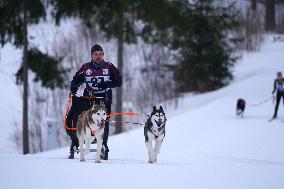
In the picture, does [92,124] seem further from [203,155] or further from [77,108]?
[203,155]

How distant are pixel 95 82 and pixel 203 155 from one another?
572cm

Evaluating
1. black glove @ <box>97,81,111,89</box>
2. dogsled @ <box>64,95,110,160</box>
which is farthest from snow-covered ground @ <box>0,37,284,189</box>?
black glove @ <box>97,81,111,89</box>

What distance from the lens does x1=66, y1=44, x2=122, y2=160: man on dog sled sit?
9.86 m

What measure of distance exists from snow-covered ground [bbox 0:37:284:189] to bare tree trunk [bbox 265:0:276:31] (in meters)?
1.95

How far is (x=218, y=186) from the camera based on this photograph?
714 cm

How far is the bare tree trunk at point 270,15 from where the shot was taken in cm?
3961

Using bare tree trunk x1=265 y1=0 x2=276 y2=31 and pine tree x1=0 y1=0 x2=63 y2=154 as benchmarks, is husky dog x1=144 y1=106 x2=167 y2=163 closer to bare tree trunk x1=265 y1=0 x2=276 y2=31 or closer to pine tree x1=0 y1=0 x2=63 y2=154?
pine tree x1=0 y1=0 x2=63 y2=154

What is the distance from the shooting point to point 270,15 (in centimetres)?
4056

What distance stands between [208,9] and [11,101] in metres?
13.0

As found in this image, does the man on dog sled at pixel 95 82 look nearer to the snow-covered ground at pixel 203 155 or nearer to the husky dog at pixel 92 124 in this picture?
the husky dog at pixel 92 124

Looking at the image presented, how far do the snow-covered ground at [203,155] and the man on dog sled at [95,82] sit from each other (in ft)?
3.34

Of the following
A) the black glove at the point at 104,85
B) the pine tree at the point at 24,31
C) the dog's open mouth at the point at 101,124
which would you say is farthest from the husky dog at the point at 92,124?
the pine tree at the point at 24,31

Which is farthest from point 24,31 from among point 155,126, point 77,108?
point 155,126

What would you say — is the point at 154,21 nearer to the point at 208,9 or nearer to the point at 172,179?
the point at 208,9
